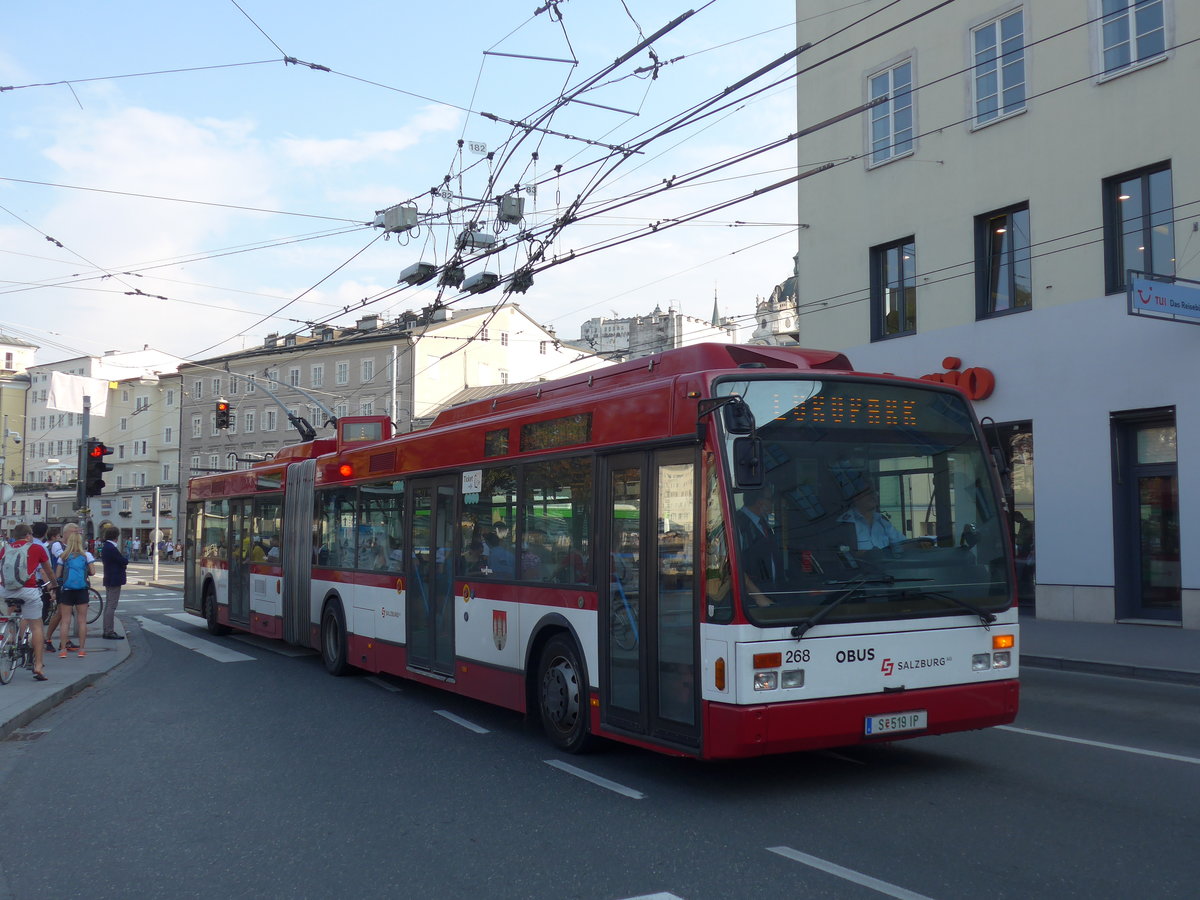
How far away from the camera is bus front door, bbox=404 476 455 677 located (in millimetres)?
10766

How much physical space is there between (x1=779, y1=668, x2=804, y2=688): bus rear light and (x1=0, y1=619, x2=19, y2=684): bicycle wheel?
361 inches

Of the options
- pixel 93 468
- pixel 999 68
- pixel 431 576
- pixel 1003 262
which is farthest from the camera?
pixel 93 468

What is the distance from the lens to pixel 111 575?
1803 centimetres

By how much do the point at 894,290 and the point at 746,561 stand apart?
56.4 ft

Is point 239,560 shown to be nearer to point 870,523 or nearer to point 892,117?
point 870,523

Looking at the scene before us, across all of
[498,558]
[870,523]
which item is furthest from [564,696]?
[870,523]

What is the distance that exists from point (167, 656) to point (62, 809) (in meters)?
9.75

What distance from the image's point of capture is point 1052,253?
1920 centimetres

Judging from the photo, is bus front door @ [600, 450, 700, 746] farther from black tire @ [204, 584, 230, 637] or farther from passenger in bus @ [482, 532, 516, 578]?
black tire @ [204, 584, 230, 637]

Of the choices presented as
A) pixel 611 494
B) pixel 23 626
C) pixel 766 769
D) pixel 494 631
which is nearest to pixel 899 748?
pixel 766 769

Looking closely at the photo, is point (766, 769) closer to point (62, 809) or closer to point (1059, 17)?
point (62, 809)

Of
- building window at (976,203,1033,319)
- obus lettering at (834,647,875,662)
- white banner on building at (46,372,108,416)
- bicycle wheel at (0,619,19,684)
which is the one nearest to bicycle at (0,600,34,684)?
bicycle wheel at (0,619,19,684)

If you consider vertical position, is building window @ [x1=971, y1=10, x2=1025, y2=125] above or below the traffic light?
above

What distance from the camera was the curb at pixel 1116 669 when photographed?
12.6 metres
